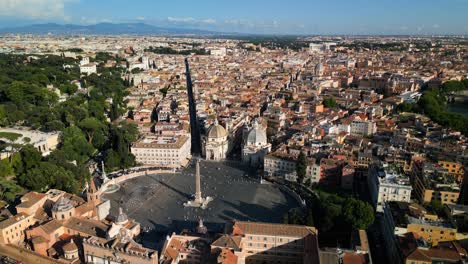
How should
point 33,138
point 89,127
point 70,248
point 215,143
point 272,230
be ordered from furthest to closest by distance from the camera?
point 89,127 → point 215,143 → point 33,138 → point 272,230 → point 70,248

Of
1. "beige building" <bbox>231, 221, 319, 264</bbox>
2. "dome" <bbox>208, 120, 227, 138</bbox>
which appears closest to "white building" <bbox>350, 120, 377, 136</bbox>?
"dome" <bbox>208, 120, 227, 138</bbox>

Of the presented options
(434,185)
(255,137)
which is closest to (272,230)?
(434,185)

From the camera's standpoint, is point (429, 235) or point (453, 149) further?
point (453, 149)

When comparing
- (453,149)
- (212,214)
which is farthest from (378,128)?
(212,214)

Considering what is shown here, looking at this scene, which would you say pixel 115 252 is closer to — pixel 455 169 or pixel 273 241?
pixel 273 241

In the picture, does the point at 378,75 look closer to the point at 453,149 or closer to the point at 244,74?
the point at 244,74

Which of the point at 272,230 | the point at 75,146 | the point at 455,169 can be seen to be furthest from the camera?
the point at 75,146
